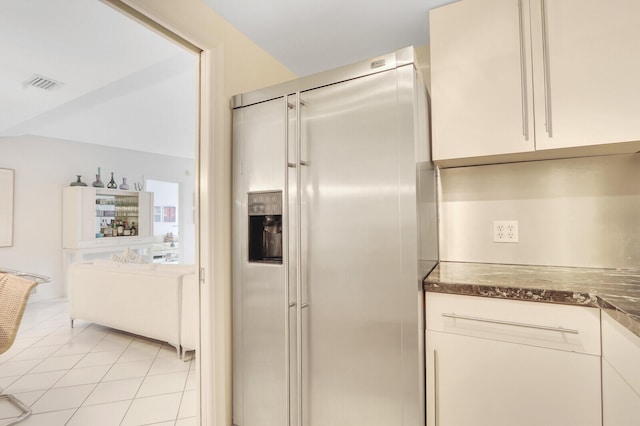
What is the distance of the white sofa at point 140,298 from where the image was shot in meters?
2.80

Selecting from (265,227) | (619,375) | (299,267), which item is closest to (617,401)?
(619,375)

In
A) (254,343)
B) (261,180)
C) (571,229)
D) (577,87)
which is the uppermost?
(577,87)

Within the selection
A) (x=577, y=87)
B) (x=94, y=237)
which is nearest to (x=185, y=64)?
(x=577, y=87)

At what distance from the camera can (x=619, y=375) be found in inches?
37.2

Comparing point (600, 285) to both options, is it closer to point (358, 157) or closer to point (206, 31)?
point (358, 157)

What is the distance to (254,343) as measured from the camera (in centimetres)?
166

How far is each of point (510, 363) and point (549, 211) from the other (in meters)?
0.89

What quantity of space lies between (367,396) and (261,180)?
3.72 feet

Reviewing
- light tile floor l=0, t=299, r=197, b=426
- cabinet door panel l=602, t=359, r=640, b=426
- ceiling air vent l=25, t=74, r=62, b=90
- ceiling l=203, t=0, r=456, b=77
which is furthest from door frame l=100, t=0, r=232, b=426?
ceiling air vent l=25, t=74, r=62, b=90

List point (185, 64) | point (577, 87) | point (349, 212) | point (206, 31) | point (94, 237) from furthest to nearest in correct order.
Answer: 1. point (94, 237)
2. point (185, 64)
3. point (206, 31)
4. point (349, 212)
5. point (577, 87)

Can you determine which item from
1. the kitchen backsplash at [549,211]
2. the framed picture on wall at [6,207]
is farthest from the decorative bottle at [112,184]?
the kitchen backsplash at [549,211]

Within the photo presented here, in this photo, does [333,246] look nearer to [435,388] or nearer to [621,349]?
[435,388]

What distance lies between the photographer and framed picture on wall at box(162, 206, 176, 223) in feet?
26.6

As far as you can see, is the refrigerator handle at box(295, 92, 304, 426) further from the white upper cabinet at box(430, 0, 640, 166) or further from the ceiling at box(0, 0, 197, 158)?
the ceiling at box(0, 0, 197, 158)
